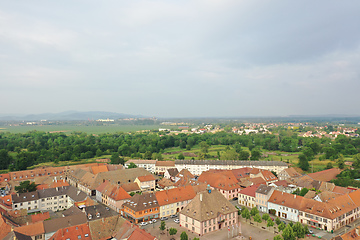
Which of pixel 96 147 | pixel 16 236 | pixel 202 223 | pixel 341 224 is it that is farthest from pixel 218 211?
pixel 96 147

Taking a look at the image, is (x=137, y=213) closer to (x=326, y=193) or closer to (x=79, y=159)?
(x=326, y=193)

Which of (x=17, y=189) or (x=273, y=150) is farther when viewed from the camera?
(x=273, y=150)

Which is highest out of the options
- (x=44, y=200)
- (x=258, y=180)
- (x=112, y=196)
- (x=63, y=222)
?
(x=63, y=222)

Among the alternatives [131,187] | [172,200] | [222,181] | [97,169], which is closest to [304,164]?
[222,181]

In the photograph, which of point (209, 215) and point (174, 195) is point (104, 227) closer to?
point (209, 215)

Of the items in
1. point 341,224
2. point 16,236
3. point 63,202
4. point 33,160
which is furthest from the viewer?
point 33,160

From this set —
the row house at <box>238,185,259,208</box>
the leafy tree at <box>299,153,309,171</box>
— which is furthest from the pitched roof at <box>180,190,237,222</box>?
the leafy tree at <box>299,153,309,171</box>

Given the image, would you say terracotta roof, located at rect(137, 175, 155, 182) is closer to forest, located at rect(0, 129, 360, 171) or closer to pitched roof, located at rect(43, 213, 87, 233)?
pitched roof, located at rect(43, 213, 87, 233)
